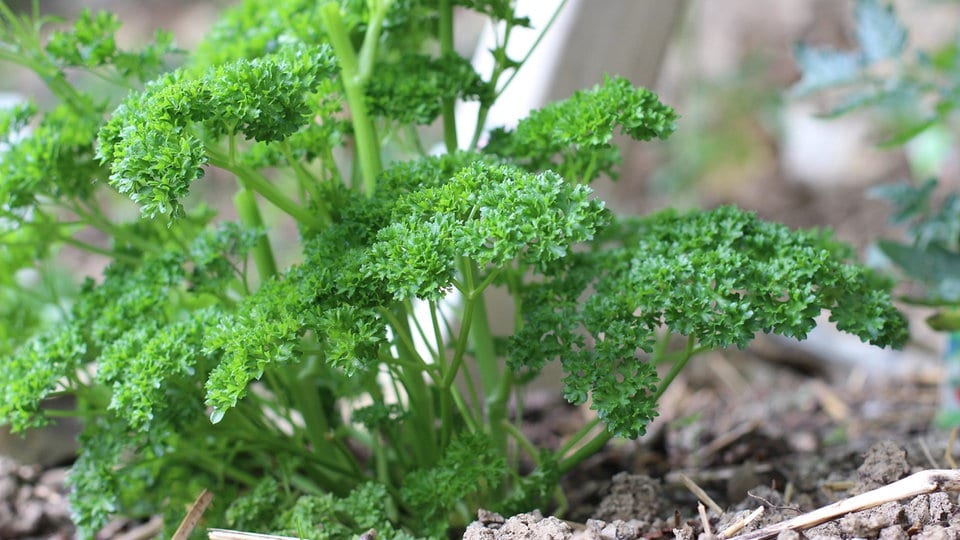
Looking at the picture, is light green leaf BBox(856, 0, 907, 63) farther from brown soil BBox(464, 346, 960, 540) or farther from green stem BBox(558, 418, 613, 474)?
green stem BBox(558, 418, 613, 474)

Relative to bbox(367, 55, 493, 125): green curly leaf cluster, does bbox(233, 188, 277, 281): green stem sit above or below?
below

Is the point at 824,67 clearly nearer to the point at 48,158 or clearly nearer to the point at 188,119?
the point at 188,119

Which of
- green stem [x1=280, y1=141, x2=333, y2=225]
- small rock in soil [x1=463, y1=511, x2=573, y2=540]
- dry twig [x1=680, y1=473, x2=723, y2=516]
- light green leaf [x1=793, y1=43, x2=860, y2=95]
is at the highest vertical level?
light green leaf [x1=793, y1=43, x2=860, y2=95]

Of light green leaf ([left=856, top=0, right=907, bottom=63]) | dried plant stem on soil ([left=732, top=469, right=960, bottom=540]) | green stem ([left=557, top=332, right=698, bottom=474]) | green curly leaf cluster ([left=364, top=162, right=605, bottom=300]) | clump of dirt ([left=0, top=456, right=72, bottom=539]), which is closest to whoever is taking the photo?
green curly leaf cluster ([left=364, top=162, right=605, bottom=300])

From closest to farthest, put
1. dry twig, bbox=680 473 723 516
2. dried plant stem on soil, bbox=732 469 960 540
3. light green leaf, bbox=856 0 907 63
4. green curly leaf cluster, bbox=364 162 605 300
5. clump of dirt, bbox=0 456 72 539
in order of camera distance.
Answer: green curly leaf cluster, bbox=364 162 605 300
dried plant stem on soil, bbox=732 469 960 540
dry twig, bbox=680 473 723 516
clump of dirt, bbox=0 456 72 539
light green leaf, bbox=856 0 907 63

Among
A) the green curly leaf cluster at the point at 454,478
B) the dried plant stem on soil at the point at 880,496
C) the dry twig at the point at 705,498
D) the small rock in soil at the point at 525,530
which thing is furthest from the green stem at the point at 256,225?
the dried plant stem on soil at the point at 880,496

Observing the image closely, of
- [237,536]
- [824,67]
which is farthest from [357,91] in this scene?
[824,67]

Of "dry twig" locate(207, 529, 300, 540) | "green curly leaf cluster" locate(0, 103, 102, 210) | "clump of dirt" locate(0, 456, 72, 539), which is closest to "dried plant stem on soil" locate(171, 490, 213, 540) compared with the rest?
"dry twig" locate(207, 529, 300, 540)
